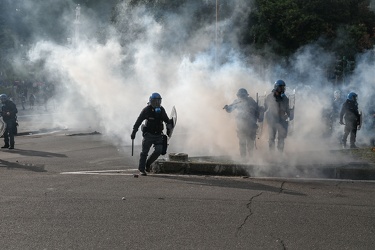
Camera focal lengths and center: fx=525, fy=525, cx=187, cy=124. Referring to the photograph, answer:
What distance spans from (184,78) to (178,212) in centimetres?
897

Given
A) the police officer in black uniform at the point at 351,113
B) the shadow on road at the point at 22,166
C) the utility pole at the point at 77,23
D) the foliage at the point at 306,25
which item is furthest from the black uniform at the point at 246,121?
the foliage at the point at 306,25

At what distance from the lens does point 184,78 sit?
50.0ft

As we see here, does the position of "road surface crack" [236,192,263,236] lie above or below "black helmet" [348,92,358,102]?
below

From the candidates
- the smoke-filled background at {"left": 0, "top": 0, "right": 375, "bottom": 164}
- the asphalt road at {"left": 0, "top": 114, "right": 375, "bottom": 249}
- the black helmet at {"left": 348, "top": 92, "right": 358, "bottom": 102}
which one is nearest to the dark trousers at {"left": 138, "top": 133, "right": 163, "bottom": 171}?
the asphalt road at {"left": 0, "top": 114, "right": 375, "bottom": 249}

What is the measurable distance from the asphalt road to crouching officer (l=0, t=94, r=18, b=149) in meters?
5.30

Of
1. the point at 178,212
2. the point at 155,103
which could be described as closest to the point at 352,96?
the point at 155,103

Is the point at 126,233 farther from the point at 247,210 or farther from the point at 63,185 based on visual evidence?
the point at 63,185

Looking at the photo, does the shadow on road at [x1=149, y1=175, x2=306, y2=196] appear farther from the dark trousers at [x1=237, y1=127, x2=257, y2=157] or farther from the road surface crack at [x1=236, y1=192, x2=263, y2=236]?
the dark trousers at [x1=237, y1=127, x2=257, y2=157]

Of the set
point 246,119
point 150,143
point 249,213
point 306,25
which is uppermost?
point 306,25

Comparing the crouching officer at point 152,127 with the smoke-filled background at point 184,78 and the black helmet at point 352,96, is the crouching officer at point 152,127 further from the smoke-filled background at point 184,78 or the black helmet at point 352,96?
the black helmet at point 352,96

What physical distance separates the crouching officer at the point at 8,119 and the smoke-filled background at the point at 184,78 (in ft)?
10.2

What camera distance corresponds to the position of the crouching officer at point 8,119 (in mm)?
15109

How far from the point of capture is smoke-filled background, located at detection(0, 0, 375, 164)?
1384 cm

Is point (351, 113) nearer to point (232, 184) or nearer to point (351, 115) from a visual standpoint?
point (351, 115)
